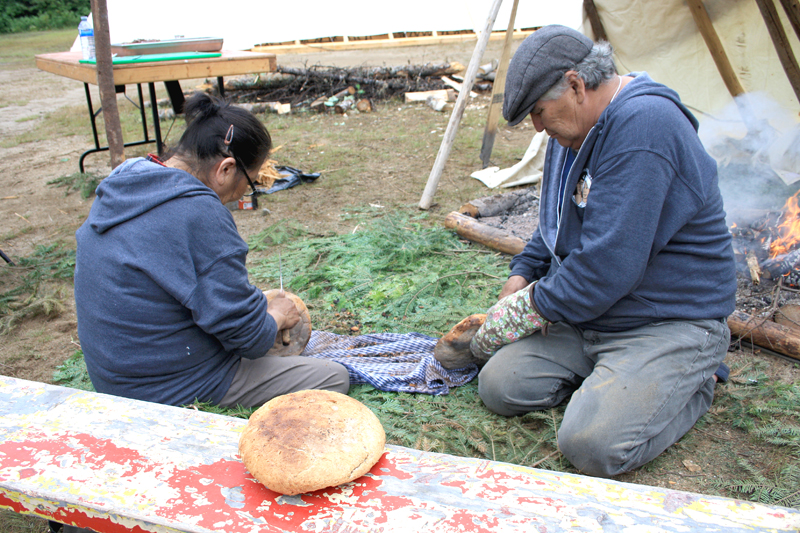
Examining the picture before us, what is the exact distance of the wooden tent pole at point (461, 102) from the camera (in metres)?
4.64

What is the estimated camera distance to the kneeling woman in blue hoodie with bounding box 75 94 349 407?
1.76m

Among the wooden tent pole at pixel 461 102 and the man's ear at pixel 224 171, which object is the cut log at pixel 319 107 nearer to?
the wooden tent pole at pixel 461 102

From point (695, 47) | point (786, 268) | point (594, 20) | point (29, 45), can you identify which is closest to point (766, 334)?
point (786, 268)

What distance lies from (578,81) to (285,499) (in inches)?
65.8

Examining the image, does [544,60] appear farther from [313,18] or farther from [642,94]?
[313,18]

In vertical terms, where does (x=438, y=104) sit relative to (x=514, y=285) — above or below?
above

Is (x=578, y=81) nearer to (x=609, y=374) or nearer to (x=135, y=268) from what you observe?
(x=609, y=374)

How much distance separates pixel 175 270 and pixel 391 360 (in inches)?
53.4

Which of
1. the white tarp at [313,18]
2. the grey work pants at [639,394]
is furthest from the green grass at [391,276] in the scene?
the white tarp at [313,18]

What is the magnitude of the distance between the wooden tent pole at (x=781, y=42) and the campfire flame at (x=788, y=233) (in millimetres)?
1238

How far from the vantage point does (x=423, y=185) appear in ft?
18.5

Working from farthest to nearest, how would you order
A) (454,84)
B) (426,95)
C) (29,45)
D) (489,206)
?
1. (29,45)
2. (454,84)
3. (426,95)
4. (489,206)

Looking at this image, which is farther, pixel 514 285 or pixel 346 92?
pixel 346 92

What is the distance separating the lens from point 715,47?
4660mm
